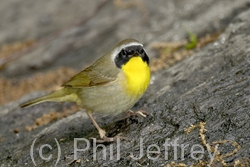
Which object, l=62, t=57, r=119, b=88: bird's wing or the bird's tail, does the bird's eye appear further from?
the bird's tail

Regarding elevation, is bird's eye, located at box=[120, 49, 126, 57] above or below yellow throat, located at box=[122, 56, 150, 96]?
above

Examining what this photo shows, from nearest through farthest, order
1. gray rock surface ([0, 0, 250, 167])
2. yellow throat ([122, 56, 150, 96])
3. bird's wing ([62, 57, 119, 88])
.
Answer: gray rock surface ([0, 0, 250, 167])
yellow throat ([122, 56, 150, 96])
bird's wing ([62, 57, 119, 88])

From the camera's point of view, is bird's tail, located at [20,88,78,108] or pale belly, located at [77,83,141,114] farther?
bird's tail, located at [20,88,78,108]

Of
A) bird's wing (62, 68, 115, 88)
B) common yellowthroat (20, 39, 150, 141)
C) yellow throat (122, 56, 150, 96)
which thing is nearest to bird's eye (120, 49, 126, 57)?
common yellowthroat (20, 39, 150, 141)

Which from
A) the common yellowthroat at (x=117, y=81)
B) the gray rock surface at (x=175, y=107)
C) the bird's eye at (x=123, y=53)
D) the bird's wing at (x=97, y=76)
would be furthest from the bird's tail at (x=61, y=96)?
the bird's eye at (x=123, y=53)

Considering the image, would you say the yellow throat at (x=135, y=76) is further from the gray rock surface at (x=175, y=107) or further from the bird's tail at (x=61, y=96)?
the bird's tail at (x=61, y=96)

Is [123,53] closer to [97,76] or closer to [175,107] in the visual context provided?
[97,76]

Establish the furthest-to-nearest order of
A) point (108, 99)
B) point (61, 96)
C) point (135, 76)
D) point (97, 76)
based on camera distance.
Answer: point (61, 96) < point (97, 76) < point (108, 99) < point (135, 76)

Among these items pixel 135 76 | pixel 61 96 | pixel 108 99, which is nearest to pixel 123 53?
pixel 135 76
